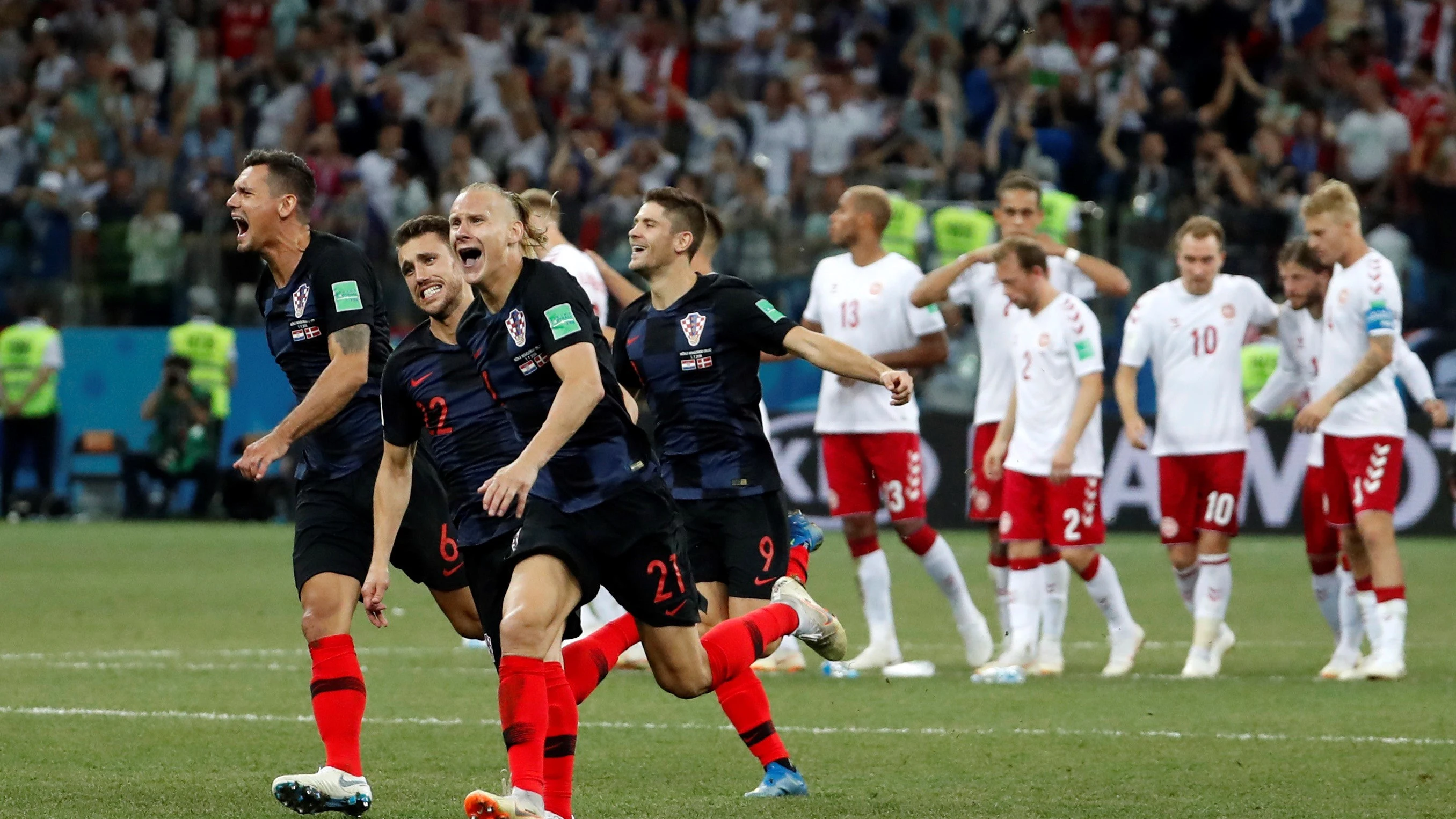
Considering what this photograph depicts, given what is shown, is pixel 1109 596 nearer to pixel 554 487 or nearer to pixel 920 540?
pixel 920 540

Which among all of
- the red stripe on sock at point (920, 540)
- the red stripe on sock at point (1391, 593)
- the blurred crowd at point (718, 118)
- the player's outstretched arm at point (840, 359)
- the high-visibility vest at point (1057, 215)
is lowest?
the red stripe on sock at point (1391, 593)

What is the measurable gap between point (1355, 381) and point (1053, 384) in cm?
147

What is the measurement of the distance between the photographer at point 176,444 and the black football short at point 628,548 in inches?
598

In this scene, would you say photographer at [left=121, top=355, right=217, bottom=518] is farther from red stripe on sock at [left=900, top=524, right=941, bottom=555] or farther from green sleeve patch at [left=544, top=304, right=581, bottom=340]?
green sleeve patch at [left=544, top=304, right=581, bottom=340]

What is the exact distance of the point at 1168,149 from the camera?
66.5 feet

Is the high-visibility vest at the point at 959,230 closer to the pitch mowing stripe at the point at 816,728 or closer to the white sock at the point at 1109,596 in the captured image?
the white sock at the point at 1109,596

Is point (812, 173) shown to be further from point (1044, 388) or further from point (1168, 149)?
point (1044, 388)

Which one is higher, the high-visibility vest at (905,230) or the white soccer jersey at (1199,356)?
the high-visibility vest at (905,230)

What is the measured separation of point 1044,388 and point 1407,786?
3.80 metres

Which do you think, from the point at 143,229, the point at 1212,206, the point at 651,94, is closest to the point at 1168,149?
the point at 1212,206

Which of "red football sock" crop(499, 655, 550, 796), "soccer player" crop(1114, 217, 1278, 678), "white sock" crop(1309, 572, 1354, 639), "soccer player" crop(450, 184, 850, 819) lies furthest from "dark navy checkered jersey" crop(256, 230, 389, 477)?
"white sock" crop(1309, 572, 1354, 639)

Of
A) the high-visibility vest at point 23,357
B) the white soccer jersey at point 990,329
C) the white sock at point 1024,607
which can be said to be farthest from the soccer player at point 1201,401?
the high-visibility vest at point 23,357

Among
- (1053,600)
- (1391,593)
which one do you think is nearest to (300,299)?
(1053,600)

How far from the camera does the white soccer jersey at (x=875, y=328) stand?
10.8 meters
